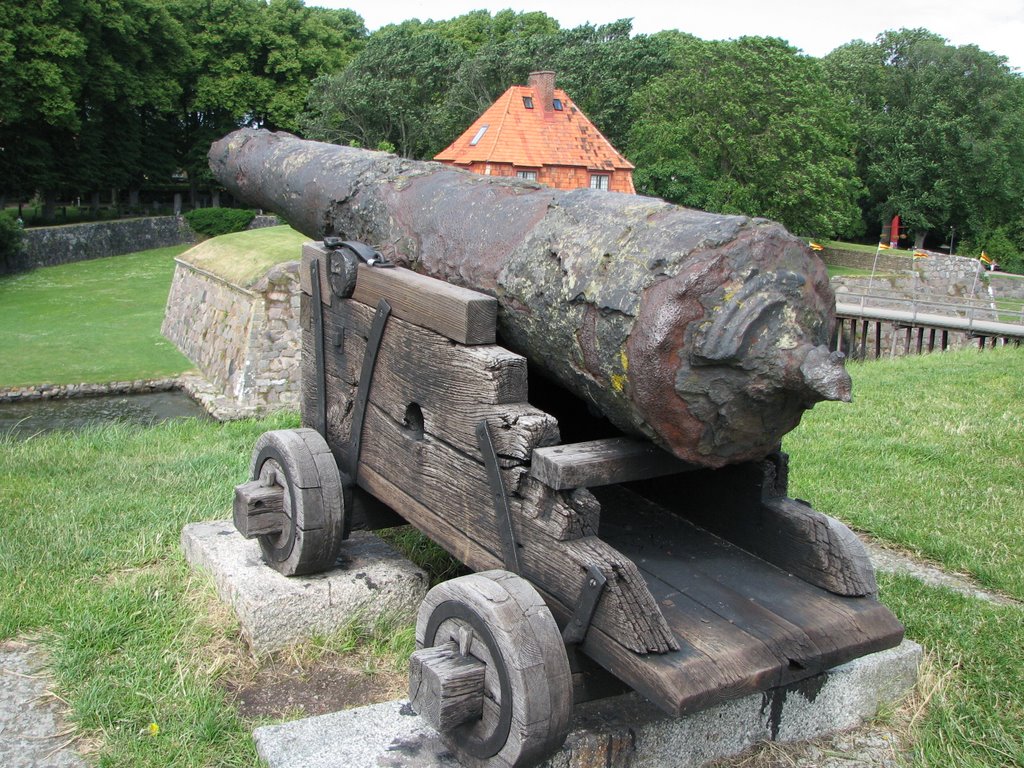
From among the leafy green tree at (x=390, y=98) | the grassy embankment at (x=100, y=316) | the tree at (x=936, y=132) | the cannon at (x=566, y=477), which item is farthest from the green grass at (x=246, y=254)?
the tree at (x=936, y=132)

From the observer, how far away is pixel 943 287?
33.3 meters

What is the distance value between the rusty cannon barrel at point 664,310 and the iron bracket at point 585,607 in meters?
0.38

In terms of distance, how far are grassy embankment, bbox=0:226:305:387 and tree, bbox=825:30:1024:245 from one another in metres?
29.0

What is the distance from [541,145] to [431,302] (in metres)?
31.4

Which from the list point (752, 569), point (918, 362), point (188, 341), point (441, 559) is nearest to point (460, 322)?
point (752, 569)

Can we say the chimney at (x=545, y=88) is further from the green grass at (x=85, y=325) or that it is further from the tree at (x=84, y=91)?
the tree at (x=84, y=91)

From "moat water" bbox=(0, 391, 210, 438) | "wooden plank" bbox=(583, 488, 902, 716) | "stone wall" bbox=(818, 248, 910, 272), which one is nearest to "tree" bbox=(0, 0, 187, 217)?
Answer: "moat water" bbox=(0, 391, 210, 438)

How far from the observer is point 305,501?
3656 millimetres

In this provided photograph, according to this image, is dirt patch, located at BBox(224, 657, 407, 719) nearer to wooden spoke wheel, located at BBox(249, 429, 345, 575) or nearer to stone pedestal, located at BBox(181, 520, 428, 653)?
stone pedestal, located at BBox(181, 520, 428, 653)

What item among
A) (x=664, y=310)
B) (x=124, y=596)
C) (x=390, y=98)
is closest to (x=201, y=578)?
(x=124, y=596)

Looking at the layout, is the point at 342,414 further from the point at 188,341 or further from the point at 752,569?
the point at 188,341

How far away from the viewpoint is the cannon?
2.43 metres

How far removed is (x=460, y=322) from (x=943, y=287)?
1329 inches

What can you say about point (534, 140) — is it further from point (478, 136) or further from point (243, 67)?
point (243, 67)
